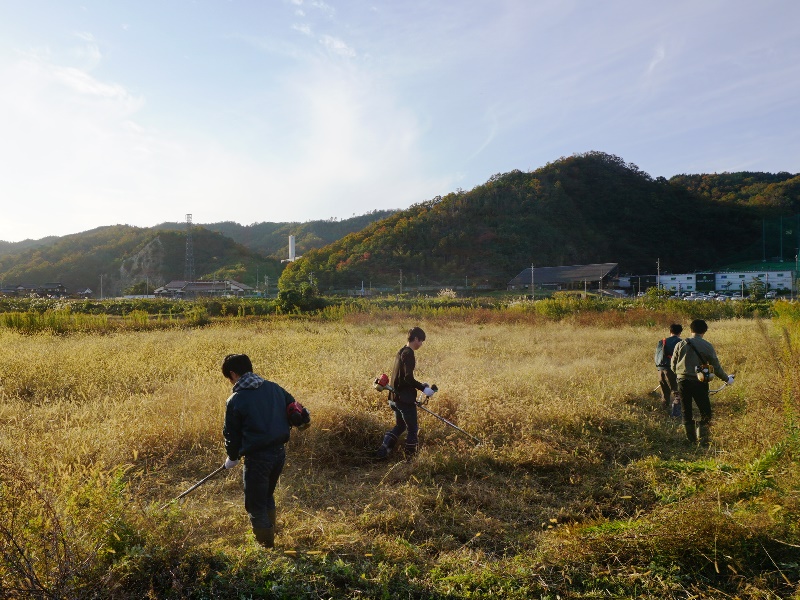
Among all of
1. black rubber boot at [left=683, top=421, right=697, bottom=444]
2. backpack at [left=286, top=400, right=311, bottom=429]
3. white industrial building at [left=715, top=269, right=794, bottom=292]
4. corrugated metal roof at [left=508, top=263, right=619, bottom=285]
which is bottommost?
black rubber boot at [left=683, top=421, right=697, bottom=444]

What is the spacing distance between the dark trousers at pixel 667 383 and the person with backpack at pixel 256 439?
6208 millimetres

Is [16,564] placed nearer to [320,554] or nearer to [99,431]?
[320,554]

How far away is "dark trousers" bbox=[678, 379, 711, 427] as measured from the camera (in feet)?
19.0

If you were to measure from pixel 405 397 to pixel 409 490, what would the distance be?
113 centimetres

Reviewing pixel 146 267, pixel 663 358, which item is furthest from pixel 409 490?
pixel 146 267

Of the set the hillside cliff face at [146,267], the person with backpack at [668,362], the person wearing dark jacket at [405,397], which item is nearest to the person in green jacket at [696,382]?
the person with backpack at [668,362]

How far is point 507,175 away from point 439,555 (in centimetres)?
8032

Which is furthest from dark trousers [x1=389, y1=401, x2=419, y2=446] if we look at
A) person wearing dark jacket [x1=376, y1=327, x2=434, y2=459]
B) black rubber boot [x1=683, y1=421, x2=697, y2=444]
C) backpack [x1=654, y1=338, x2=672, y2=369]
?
backpack [x1=654, y1=338, x2=672, y2=369]

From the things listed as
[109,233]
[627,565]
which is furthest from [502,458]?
[109,233]

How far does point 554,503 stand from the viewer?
435 cm

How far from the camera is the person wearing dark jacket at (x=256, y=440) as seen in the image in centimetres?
341

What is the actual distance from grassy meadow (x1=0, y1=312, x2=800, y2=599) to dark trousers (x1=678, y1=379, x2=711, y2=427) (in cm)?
28

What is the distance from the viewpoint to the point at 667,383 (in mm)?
7285

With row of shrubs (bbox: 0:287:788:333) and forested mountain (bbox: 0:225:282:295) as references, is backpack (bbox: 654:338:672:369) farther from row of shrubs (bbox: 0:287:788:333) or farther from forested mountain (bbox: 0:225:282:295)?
forested mountain (bbox: 0:225:282:295)
